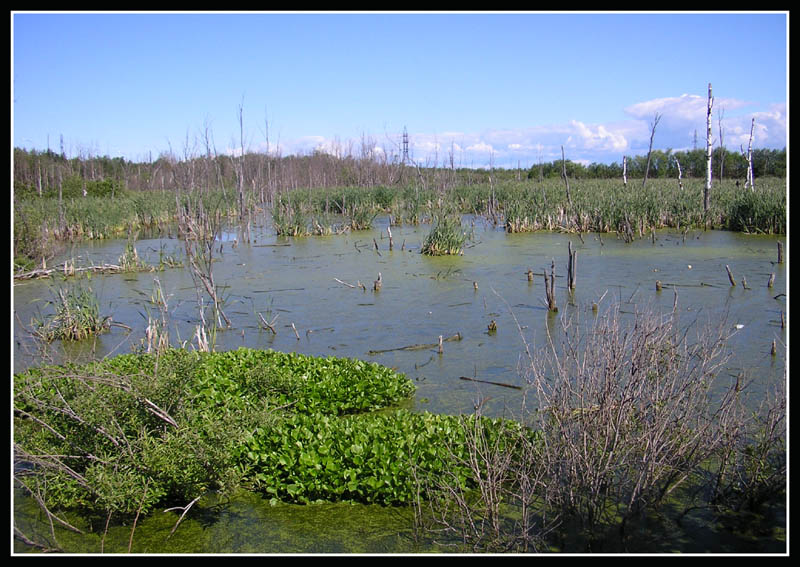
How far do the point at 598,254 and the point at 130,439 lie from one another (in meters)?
10.7

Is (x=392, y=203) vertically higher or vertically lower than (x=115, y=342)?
higher

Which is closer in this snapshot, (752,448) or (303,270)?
(752,448)

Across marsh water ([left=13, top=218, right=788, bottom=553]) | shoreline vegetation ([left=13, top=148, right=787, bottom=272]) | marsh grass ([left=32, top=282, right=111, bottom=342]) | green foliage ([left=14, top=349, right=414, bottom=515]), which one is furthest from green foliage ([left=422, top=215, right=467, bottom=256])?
green foliage ([left=14, top=349, right=414, bottom=515])

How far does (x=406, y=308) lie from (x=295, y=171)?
23.8 m

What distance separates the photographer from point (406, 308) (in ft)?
30.3

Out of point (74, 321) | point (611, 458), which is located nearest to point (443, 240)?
point (74, 321)

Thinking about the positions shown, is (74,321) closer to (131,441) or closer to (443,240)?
(131,441)

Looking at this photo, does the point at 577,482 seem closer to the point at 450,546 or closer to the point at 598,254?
the point at 450,546

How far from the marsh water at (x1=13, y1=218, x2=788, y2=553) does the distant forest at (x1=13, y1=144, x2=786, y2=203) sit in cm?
866

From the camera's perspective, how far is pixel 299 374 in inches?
225

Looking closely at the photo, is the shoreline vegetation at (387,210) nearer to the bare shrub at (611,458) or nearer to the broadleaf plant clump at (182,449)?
the broadleaf plant clump at (182,449)
